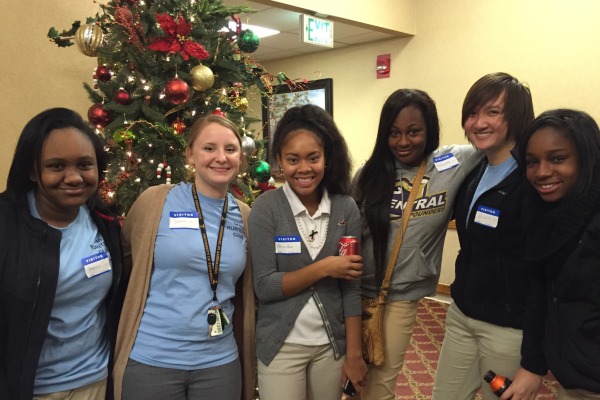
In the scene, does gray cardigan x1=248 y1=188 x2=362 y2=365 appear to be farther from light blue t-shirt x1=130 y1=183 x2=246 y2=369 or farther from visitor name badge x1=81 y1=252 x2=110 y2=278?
visitor name badge x1=81 y1=252 x2=110 y2=278

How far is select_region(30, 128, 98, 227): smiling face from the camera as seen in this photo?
54.0 inches

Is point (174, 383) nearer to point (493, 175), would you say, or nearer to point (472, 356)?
point (472, 356)

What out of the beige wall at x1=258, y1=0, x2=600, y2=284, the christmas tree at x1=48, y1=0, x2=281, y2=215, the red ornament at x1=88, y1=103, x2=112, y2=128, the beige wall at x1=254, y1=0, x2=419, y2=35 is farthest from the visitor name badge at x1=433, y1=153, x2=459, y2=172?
the beige wall at x1=258, y1=0, x2=600, y2=284

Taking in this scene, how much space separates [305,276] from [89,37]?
6.16 feet

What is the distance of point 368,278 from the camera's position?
6.15ft

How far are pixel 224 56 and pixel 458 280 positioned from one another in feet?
5.88

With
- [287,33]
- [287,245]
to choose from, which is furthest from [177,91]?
[287,33]

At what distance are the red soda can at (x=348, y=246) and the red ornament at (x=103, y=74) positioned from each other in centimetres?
171

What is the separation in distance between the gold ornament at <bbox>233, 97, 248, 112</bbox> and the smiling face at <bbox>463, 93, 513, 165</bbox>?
1432mm

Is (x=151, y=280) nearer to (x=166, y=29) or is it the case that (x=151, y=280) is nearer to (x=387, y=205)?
(x=387, y=205)

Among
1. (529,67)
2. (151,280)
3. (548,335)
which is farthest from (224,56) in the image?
(529,67)

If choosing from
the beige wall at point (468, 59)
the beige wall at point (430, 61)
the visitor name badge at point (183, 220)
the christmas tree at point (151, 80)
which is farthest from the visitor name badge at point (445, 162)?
the beige wall at point (468, 59)

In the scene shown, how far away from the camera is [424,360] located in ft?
11.9

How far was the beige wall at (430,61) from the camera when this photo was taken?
2.82 meters
